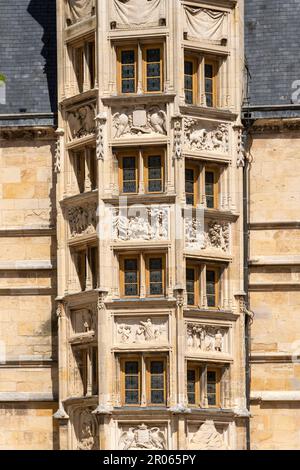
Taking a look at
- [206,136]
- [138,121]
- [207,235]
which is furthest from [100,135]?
[207,235]

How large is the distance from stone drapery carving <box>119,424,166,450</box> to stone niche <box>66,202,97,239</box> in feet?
19.0

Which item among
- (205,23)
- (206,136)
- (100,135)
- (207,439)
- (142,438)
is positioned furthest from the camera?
(205,23)

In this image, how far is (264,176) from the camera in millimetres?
73125

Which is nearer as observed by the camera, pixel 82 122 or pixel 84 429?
pixel 84 429

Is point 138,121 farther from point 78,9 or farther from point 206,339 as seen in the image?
point 206,339

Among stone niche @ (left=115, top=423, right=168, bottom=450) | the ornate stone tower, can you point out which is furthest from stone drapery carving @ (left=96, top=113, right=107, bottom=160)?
stone niche @ (left=115, top=423, right=168, bottom=450)

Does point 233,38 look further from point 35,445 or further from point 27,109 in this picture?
point 35,445

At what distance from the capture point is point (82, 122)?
72.2m

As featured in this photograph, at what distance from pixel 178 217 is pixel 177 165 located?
1.46 m

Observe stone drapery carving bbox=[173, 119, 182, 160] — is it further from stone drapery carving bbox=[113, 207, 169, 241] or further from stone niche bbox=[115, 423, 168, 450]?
stone niche bbox=[115, 423, 168, 450]

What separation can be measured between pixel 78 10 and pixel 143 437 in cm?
1250

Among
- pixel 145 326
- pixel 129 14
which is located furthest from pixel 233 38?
pixel 145 326

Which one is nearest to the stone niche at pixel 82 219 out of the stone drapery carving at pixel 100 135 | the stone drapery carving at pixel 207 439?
the stone drapery carving at pixel 100 135

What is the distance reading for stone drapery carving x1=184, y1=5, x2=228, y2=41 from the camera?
71750mm
